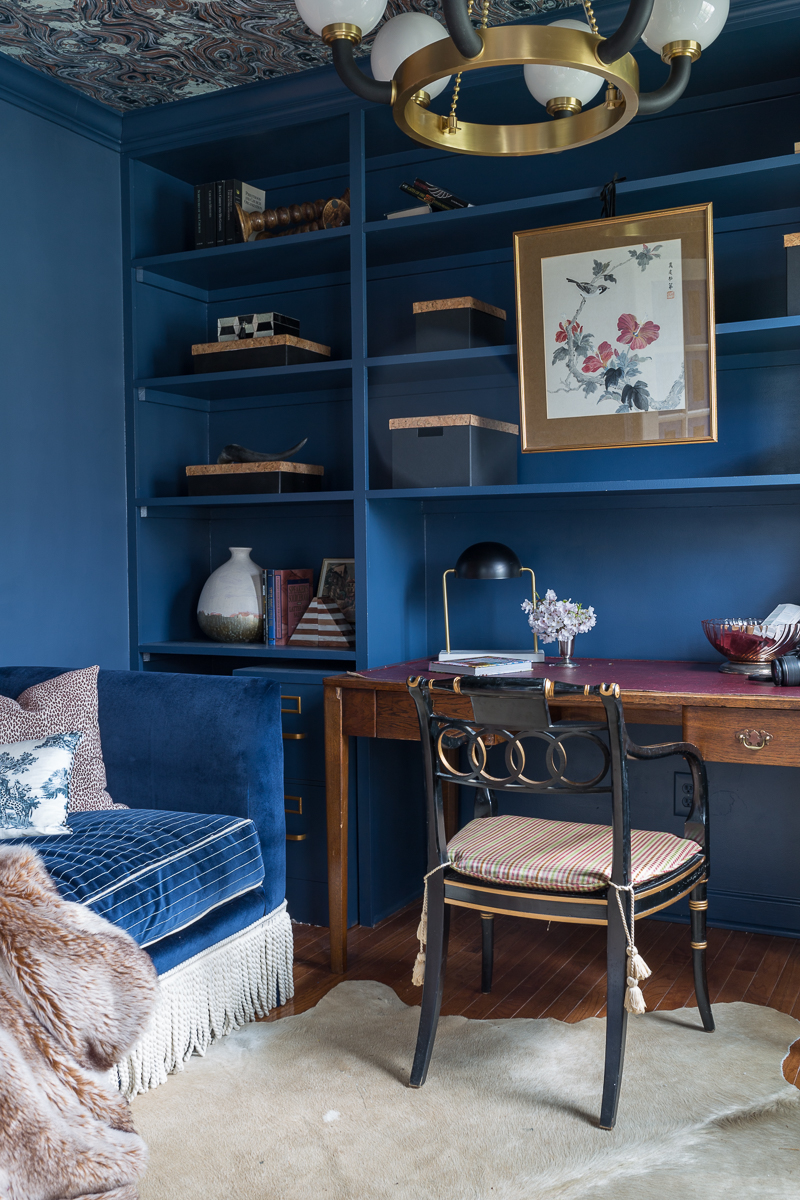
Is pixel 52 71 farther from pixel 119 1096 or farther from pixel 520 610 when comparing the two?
Result: pixel 119 1096

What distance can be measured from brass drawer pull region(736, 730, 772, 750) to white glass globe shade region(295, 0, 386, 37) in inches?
66.4

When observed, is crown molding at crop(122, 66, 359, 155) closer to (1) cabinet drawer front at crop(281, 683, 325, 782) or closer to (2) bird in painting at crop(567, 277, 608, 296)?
(2) bird in painting at crop(567, 277, 608, 296)

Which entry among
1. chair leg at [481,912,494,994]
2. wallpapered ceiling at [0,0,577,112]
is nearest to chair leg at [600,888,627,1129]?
chair leg at [481,912,494,994]

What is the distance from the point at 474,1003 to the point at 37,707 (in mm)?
1374

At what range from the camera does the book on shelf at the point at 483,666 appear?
2820 millimetres

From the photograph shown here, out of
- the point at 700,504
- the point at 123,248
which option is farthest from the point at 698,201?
the point at 123,248

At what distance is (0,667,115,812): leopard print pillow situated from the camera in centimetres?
259

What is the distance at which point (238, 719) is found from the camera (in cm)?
260

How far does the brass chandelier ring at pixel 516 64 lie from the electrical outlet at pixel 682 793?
79.7 inches

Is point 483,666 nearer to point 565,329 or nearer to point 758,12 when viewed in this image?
point 565,329

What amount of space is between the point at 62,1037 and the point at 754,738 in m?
1.60

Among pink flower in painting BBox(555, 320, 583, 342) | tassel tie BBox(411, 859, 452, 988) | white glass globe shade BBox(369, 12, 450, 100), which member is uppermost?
white glass globe shade BBox(369, 12, 450, 100)

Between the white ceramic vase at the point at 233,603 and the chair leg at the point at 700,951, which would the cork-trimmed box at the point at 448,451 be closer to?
the white ceramic vase at the point at 233,603

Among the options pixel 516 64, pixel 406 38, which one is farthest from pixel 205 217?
pixel 516 64
